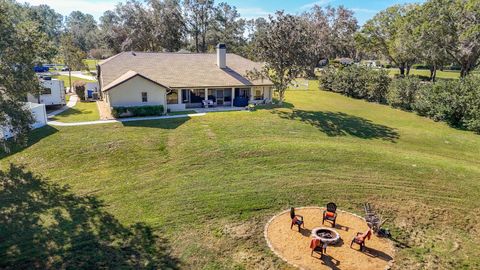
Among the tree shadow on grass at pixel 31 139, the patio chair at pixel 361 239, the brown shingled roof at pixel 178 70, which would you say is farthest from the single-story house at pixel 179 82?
the patio chair at pixel 361 239

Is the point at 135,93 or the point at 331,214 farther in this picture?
the point at 135,93

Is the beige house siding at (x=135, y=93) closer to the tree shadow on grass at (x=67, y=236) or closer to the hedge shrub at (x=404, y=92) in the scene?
the tree shadow on grass at (x=67, y=236)

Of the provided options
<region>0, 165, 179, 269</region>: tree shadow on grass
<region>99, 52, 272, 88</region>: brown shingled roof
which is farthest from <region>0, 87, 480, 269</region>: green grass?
<region>99, 52, 272, 88</region>: brown shingled roof

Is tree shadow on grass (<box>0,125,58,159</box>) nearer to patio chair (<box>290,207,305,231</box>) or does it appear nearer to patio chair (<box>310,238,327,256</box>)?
patio chair (<box>290,207,305,231</box>)

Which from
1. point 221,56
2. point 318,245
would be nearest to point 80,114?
point 221,56

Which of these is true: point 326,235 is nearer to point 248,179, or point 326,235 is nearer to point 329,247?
point 329,247

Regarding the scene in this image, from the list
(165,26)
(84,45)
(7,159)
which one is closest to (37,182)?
(7,159)

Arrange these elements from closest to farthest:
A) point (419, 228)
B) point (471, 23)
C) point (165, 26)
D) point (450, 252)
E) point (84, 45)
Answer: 1. point (450, 252)
2. point (419, 228)
3. point (471, 23)
4. point (165, 26)
5. point (84, 45)

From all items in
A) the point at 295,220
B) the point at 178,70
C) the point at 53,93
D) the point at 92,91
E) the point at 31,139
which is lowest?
the point at 295,220

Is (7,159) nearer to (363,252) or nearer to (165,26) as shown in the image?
(363,252)
